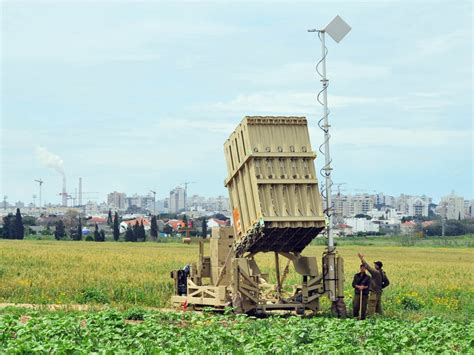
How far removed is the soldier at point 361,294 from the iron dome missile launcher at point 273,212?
382 mm

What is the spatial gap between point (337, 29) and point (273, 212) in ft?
18.7

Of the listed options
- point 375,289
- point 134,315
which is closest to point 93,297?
point 134,315

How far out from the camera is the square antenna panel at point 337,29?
25.2m

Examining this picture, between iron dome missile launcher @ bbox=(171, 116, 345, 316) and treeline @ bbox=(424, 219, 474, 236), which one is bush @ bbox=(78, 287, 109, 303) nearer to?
iron dome missile launcher @ bbox=(171, 116, 345, 316)

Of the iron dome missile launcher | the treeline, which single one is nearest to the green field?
the iron dome missile launcher

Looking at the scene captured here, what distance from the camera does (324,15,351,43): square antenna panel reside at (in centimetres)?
2522

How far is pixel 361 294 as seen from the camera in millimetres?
24125

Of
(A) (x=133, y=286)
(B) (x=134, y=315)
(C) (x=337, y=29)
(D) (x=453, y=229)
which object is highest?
(C) (x=337, y=29)

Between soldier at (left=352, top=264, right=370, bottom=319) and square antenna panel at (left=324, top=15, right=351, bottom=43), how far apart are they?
6.40m

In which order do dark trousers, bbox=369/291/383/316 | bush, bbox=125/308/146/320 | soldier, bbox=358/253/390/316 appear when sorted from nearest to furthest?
1. bush, bbox=125/308/146/320
2. soldier, bbox=358/253/390/316
3. dark trousers, bbox=369/291/383/316

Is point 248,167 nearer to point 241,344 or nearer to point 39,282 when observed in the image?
point 241,344

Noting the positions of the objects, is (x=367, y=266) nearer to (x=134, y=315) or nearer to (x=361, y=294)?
(x=361, y=294)

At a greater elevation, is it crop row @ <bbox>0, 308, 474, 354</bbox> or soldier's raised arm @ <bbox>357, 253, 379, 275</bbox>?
soldier's raised arm @ <bbox>357, 253, 379, 275</bbox>

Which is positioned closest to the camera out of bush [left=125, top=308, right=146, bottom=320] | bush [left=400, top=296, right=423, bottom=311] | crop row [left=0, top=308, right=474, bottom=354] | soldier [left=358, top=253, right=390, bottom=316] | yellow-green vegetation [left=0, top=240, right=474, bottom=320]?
crop row [left=0, top=308, right=474, bottom=354]
